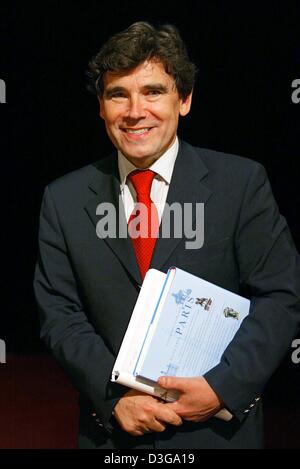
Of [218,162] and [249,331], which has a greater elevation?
[218,162]

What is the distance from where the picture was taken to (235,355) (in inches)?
79.1

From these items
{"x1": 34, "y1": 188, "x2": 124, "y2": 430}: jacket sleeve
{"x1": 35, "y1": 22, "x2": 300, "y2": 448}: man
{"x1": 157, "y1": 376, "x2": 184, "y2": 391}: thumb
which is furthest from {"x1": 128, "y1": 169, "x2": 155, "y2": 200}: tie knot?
{"x1": 157, "y1": 376, "x2": 184, "y2": 391}: thumb

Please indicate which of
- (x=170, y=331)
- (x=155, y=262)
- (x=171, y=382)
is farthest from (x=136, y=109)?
(x=171, y=382)

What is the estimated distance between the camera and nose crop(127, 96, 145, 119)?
6.77 feet

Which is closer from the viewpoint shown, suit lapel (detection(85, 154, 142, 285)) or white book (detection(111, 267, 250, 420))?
white book (detection(111, 267, 250, 420))

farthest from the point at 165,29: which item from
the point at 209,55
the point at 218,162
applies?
the point at 209,55

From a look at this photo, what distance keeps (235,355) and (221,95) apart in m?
1.04

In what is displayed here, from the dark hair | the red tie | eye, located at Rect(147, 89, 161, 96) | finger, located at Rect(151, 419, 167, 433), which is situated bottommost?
finger, located at Rect(151, 419, 167, 433)

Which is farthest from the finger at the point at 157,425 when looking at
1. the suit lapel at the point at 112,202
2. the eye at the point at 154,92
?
the eye at the point at 154,92

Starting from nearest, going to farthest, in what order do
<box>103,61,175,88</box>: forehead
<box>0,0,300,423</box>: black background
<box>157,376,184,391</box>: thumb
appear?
1. <box>157,376,184,391</box>: thumb
2. <box>103,61,175,88</box>: forehead
3. <box>0,0,300,423</box>: black background

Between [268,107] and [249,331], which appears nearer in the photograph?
[249,331]

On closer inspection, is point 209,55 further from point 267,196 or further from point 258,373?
point 258,373

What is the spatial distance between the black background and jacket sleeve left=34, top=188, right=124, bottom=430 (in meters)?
0.79

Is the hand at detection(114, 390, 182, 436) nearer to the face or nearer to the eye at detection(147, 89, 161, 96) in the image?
the face
